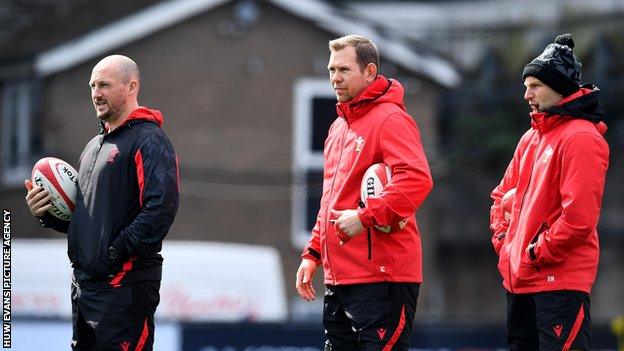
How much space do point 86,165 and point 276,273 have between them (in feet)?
28.9

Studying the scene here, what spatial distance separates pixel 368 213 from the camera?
7566 millimetres

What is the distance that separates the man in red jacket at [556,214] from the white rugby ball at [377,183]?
0.66 meters

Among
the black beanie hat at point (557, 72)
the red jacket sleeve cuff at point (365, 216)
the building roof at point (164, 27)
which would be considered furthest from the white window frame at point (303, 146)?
the red jacket sleeve cuff at point (365, 216)

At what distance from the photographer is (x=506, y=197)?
816cm

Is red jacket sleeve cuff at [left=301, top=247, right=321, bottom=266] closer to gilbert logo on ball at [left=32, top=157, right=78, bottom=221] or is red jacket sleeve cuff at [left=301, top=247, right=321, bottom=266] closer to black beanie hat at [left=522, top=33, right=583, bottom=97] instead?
gilbert logo on ball at [left=32, top=157, right=78, bottom=221]

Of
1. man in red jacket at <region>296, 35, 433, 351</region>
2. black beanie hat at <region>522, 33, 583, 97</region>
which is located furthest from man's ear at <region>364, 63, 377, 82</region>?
black beanie hat at <region>522, 33, 583, 97</region>

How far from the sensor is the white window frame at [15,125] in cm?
2138

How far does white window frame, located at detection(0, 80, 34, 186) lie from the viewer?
21.4m

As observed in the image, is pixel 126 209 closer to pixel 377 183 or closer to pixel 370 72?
pixel 377 183

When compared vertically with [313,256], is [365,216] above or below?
above

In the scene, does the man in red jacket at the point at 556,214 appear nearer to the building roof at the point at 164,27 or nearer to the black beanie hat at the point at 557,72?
the black beanie hat at the point at 557,72

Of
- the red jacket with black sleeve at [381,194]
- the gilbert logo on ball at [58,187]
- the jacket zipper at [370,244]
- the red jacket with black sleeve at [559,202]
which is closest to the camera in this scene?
the red jacket with black sleeve at [559,202]

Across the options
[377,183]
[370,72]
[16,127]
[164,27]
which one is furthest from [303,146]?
[377,183]

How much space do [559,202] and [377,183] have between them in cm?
98
